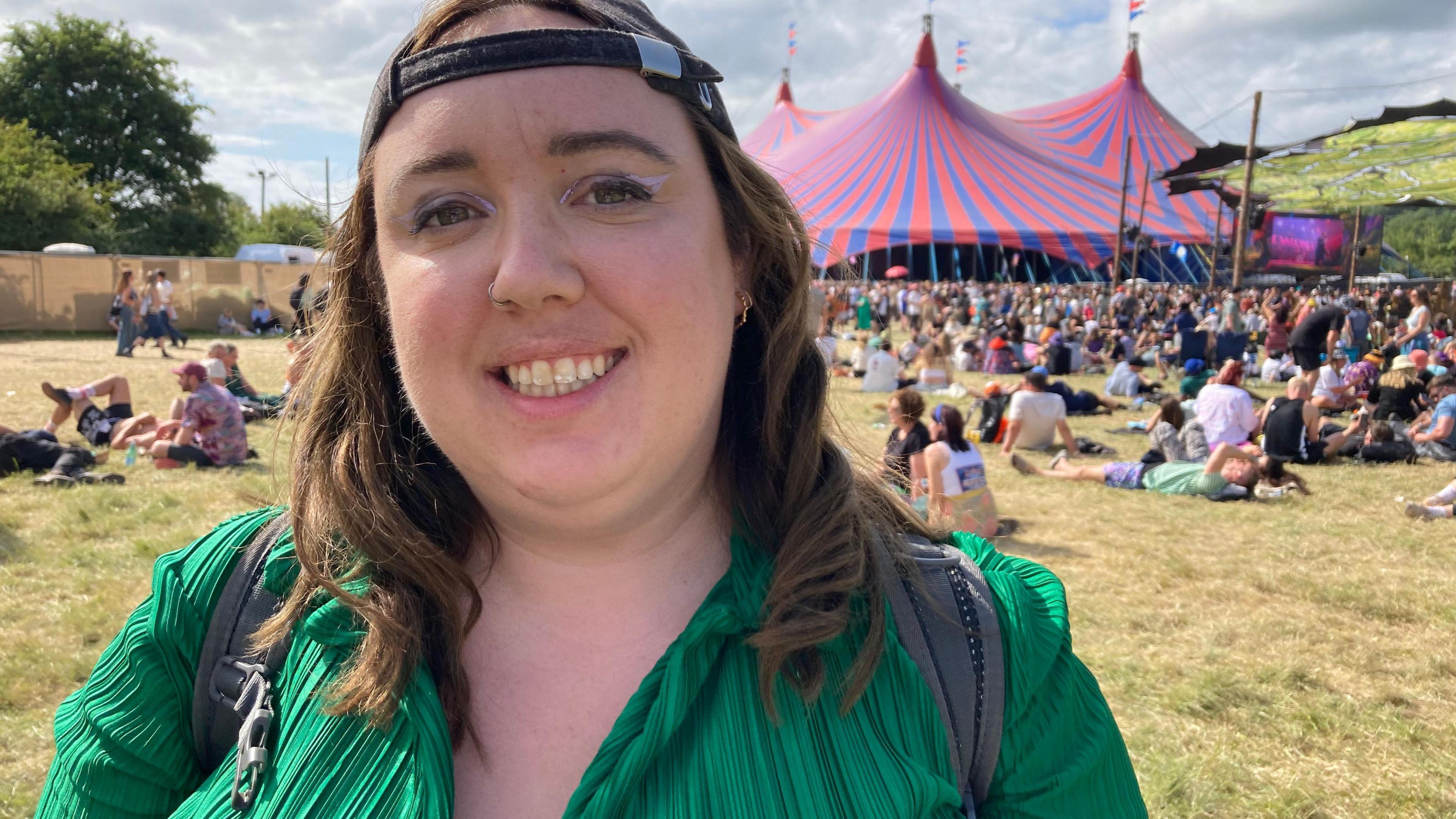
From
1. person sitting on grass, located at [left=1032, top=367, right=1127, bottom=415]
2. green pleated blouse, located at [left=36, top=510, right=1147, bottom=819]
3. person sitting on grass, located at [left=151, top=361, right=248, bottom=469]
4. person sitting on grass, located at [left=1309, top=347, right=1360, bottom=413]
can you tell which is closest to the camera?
green pleated blouse, located at [left=36, top=510, right=1147, bottom=819]

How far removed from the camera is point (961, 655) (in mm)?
1171

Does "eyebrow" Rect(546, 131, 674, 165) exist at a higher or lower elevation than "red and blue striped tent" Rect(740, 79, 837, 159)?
lower

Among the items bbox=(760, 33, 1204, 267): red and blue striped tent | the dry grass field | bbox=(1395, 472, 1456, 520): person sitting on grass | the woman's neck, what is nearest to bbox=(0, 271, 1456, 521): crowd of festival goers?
bbox=(1395, 472, 1456, 520): person sitting on grass

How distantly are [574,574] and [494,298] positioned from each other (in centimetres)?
42

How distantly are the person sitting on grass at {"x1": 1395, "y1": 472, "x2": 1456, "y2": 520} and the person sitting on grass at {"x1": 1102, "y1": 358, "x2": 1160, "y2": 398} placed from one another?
631 cm

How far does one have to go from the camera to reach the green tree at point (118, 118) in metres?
33.9

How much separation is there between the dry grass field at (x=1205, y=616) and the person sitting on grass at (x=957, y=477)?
38 centimetres

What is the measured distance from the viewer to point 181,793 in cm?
131

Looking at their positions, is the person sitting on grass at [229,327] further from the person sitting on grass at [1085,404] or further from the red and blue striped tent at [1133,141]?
the red and blue striped tent at [1133,141]

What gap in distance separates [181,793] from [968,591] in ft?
3.75

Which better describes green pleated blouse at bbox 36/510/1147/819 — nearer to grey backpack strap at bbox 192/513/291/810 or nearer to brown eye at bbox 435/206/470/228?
grey backpack strap at bbox 192/513/291/810

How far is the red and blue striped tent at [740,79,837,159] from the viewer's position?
49.5 metres

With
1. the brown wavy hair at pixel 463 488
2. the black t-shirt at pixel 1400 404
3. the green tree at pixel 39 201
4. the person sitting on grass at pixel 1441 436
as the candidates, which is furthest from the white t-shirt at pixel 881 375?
the green tree at pixel 39 201

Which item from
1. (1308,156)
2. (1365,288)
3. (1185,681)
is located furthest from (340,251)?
(1365,288)
